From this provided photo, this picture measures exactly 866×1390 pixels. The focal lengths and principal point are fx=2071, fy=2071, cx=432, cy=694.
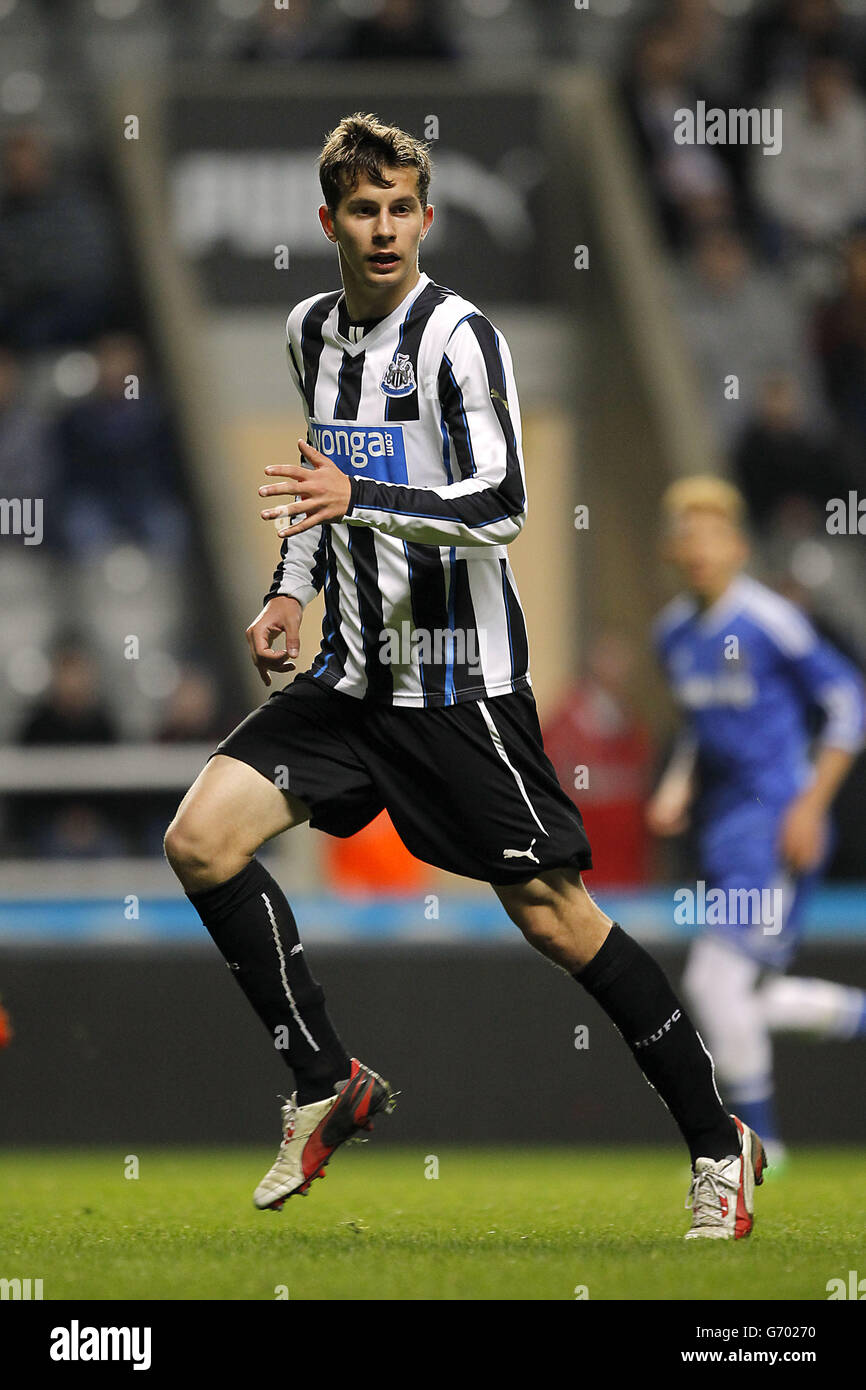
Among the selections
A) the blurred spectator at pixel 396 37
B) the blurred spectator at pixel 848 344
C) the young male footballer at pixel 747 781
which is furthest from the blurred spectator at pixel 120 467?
the young male footballer at pixel 747 781

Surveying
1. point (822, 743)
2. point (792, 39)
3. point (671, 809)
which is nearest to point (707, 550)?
point (822, 743)

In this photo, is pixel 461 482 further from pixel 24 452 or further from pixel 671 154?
pixel 671 154

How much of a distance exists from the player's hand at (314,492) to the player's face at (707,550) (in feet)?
11.3

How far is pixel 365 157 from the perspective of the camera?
411 centimetres

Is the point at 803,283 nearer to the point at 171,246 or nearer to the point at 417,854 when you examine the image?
the point at 171,246

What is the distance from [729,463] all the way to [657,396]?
20.9 inches

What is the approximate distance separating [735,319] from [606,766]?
363 centimetres

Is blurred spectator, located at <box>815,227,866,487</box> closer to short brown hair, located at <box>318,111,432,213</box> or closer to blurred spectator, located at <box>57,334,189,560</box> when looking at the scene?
blurred spectator, located at <box>57,334,189,560</box>

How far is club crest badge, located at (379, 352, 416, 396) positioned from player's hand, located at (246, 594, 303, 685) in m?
0.50

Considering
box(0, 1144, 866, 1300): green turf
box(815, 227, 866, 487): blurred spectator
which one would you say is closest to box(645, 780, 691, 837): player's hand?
box(0, 1144, 866, 1300): green turf

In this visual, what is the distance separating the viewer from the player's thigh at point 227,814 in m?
4.11

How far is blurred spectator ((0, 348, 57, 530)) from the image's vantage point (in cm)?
1027

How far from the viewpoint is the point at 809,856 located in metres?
6.91

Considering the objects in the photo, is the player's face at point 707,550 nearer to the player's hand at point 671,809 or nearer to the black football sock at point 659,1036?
the player's hand at point 671,809
